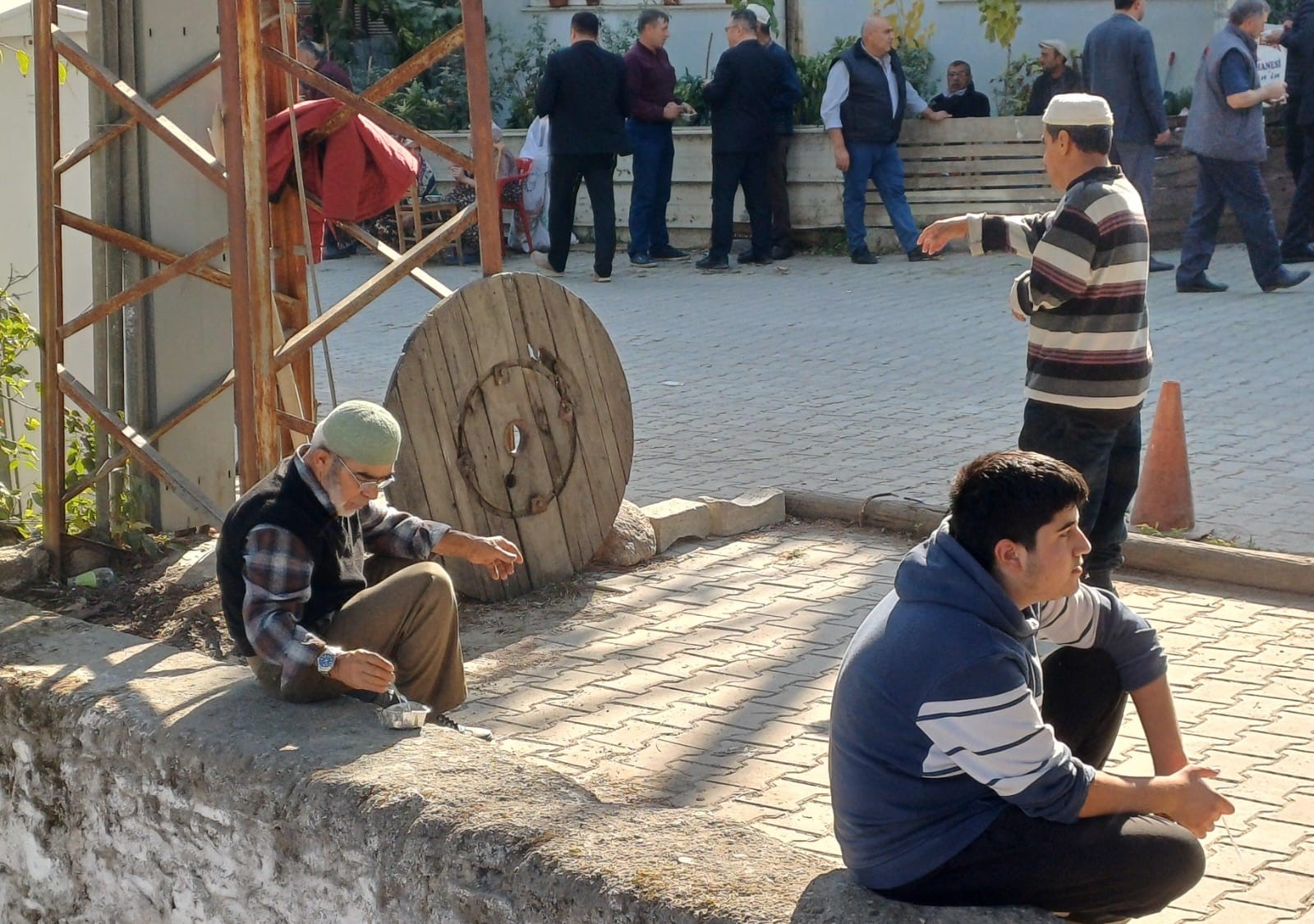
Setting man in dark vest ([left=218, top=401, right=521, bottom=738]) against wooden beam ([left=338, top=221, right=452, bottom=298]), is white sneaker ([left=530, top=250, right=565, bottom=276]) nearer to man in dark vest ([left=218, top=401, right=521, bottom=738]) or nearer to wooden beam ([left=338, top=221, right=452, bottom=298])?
wooden beam ([left=338, top=221, right=452, bottom=298])

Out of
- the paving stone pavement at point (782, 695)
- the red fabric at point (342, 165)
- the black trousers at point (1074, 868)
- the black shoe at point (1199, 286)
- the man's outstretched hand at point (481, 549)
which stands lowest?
the paving stone pavement at point (782, 695)

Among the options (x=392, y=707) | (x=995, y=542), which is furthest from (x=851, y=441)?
(x=995, y=542)

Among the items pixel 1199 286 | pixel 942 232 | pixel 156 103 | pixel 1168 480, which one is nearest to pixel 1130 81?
pixel 1199 286

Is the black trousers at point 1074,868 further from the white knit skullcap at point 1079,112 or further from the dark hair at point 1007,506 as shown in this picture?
the white knit skullcap at point 1079,112

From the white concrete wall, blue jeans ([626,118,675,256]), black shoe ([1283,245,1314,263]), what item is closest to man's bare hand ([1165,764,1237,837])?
the white concrete wall

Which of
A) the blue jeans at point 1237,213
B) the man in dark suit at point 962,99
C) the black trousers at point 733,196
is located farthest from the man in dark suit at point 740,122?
the blue jeans at point 1237,213

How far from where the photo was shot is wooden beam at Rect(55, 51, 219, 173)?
5344 mm

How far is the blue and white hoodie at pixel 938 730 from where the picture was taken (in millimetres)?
2748

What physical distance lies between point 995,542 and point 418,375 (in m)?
3.20

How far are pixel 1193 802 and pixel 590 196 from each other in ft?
37.0

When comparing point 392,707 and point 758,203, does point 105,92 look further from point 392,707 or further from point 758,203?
point 758,203

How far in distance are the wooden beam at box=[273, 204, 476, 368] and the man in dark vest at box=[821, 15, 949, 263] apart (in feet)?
28.3

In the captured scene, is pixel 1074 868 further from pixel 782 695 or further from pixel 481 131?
pixel 481 131

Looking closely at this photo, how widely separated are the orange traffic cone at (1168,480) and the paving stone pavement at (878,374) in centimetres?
12
